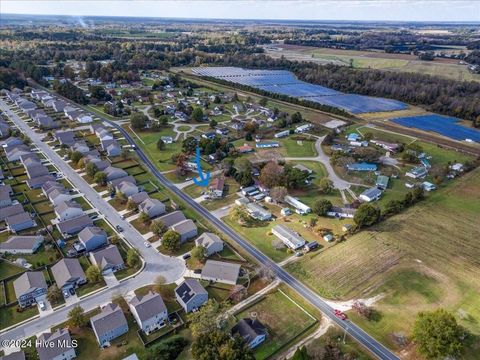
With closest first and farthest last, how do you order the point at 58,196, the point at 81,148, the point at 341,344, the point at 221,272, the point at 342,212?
the point at 341,344
the point at 221,272
the point at 58,196
the point at 342,212
the point at 81,148

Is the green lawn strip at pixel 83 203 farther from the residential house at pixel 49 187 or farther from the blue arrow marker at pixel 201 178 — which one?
the blue arrow marker at pixel 201 178

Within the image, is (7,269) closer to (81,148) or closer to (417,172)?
(81,148)

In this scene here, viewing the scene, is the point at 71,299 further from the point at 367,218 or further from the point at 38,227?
the point at 367,218

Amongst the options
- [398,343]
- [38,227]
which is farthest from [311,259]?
[38,227]

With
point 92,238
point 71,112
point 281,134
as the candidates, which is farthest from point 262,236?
point 71,112

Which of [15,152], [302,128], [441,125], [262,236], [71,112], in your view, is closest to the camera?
[262,236]

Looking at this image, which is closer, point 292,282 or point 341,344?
point 341,344

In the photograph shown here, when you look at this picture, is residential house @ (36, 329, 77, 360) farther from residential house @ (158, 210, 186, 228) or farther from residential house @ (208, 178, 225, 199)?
residential house @ (208, 178, 225, 199)

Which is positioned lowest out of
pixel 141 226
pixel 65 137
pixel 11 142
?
pixel 141 226

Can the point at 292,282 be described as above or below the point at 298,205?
below
